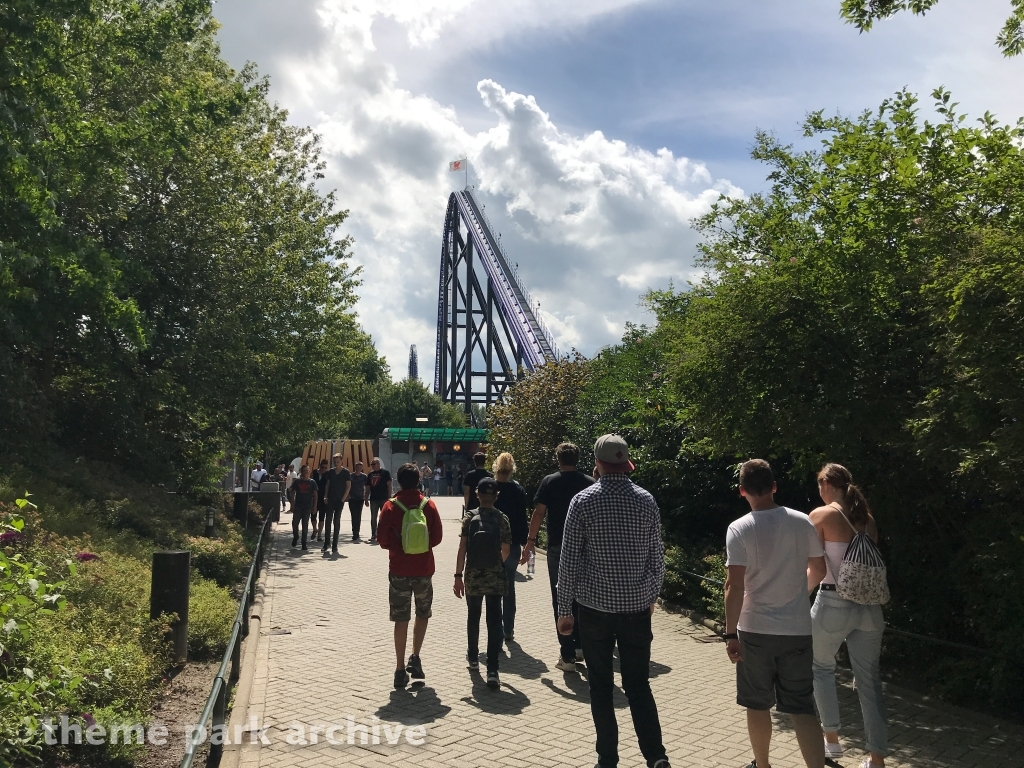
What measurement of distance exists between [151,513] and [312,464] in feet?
105

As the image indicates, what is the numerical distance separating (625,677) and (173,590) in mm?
4413

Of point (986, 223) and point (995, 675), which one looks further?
point (986, 223)

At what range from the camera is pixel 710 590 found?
33.7 ft

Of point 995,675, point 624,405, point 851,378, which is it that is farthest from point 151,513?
point 995,675

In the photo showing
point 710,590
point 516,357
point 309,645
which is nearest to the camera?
point 309,645

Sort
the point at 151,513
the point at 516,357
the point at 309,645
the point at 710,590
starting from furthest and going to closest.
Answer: the point at 516,357 < the point at 151,513 < the point at 710,590 < the point at 309,645

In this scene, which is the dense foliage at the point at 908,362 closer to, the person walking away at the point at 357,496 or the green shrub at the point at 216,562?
the green shrub at the point at 216,562

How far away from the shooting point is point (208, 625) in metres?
8.61

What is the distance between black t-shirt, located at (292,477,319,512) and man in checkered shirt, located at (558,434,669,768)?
1328cm

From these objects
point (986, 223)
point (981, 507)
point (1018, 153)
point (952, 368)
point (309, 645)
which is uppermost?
point (1018, 153)

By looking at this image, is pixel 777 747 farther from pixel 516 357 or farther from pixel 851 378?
pixel 516 357

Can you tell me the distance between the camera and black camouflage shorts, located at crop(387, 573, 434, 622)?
23.9 feet

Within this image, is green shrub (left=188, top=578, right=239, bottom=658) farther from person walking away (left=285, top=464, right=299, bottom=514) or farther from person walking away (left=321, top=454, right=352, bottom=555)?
person walking away (left=285, top=464, right=299, bottom=514)

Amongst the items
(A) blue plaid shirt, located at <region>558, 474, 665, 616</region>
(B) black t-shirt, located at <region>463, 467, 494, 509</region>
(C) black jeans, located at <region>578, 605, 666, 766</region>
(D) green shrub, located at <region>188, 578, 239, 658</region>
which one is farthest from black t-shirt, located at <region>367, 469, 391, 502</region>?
(C) black jeans, located at <region>578, 605, 666, 766</region>
